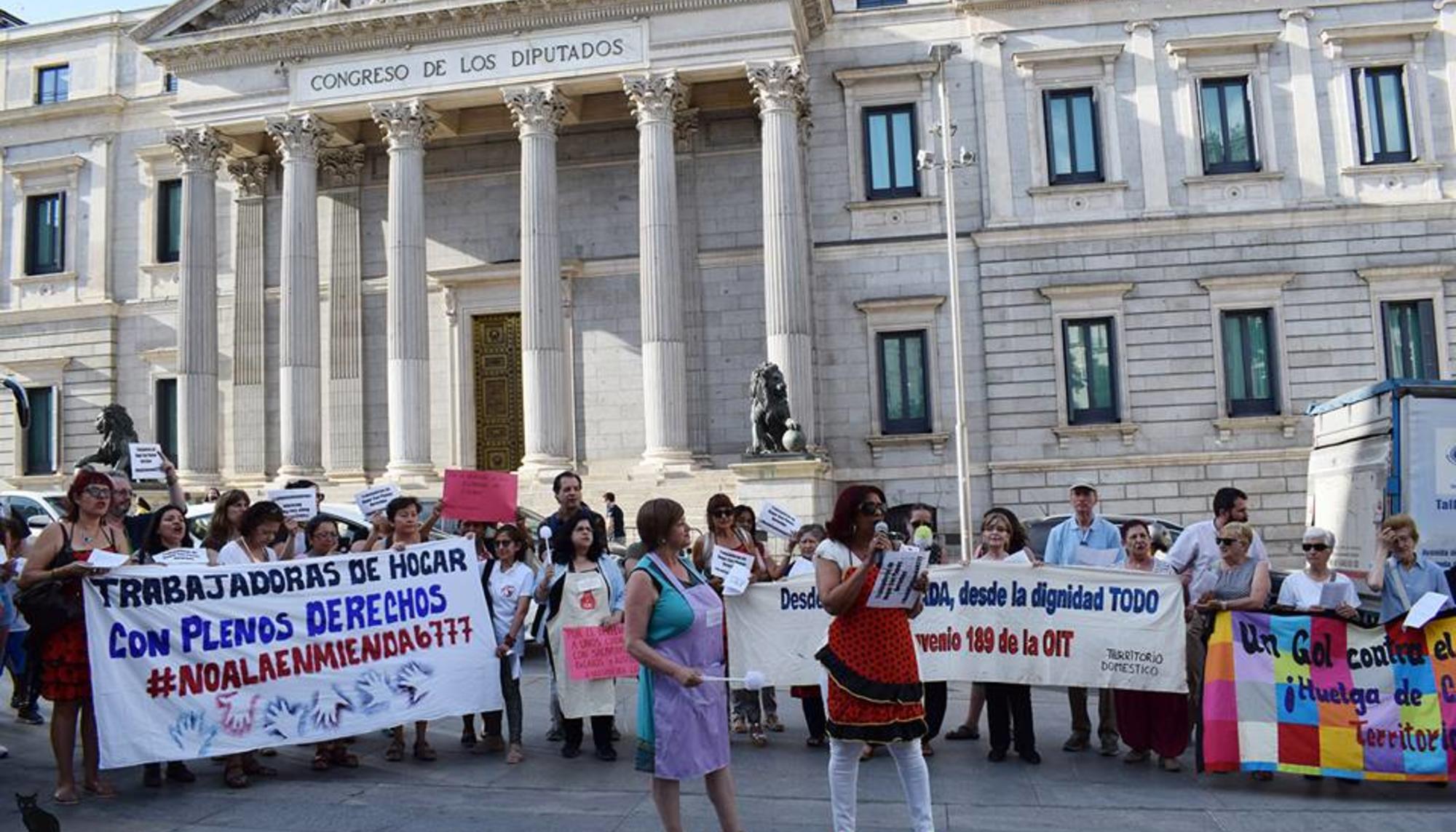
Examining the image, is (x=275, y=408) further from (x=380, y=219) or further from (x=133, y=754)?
(x=133, y=754)

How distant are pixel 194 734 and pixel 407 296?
19119mm

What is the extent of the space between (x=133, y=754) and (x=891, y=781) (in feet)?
17.6

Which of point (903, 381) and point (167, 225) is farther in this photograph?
point (167, 225)

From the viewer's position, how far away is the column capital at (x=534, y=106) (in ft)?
86.2

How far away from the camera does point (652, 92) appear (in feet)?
85.5

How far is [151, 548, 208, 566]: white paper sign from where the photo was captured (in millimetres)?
8555

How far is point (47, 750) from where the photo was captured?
32.8ft

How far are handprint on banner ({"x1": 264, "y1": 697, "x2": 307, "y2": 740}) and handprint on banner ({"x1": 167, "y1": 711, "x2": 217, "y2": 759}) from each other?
0.37 metres

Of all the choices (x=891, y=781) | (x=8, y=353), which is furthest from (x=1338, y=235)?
(x=8, y=353)

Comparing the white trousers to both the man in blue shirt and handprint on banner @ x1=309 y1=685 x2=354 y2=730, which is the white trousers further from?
handprint on banner @ x1=309 y1=685 x2=354 y2=730

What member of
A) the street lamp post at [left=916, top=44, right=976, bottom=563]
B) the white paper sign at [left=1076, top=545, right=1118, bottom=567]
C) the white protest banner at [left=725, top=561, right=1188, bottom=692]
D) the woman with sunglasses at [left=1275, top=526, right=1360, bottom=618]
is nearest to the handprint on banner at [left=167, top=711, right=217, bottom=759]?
the white protest banner at [left=725, top=561, right=1188, bottom=692]

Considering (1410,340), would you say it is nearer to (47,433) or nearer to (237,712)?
(237,712)

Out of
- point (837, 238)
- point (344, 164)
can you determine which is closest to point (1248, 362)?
point (837, 238)

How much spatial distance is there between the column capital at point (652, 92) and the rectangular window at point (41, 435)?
19.6m
